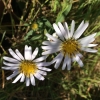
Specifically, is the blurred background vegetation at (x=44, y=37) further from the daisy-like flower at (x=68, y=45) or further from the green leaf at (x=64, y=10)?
the daisy-like flower at (x=68, y=45)

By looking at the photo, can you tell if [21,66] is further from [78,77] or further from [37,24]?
[78,77]

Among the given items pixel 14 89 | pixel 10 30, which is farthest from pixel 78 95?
pixel 10 30

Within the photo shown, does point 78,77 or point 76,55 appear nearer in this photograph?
point 76,55

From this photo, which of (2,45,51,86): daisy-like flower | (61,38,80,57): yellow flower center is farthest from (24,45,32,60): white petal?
(61,38,80,57): yellow flower center

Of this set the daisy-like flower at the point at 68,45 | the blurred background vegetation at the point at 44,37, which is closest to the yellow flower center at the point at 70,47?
the daisy-like flower at the point at 68,45

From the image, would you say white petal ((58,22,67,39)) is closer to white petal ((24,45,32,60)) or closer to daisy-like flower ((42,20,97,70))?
daisy-like flower ((42,20,97,70))
